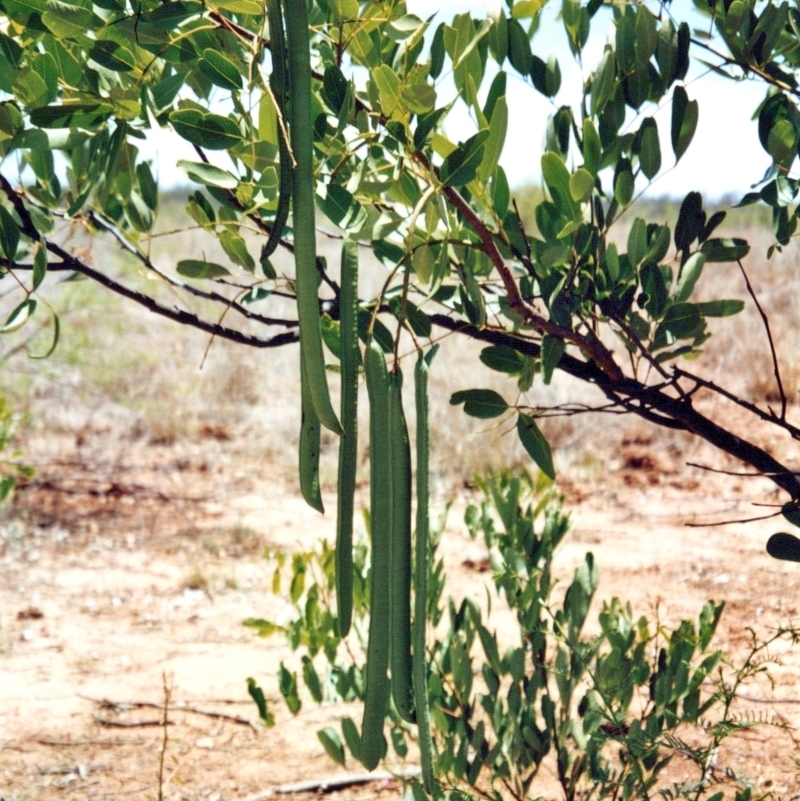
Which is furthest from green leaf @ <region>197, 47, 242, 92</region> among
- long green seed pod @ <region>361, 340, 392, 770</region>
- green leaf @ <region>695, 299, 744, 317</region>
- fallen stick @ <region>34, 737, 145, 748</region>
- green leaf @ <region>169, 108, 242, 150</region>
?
fallen stick @ <region>34, 737, 145, 748</region>

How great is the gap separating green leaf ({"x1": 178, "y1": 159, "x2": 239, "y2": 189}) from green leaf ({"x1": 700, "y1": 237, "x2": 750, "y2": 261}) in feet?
1.81

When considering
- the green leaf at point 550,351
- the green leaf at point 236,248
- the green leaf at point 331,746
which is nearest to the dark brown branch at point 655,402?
the green leaf at point 550,351

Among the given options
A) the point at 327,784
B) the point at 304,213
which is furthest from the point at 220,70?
the point at 327,784

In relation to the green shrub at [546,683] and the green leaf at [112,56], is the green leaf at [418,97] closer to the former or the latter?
the green leaf at [112,56]

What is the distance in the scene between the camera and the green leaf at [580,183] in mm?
953

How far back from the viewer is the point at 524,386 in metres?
1.15

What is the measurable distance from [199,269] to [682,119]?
0.58m

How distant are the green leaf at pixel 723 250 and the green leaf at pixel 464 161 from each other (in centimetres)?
41

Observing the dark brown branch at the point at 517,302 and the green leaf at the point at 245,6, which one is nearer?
the green leaf at the point at 245,6

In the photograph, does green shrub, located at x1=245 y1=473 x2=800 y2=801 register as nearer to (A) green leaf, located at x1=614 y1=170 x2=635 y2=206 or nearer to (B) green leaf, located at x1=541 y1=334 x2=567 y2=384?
(B) green leaf, located at x1=541 y1=334 x2=567 y2=384

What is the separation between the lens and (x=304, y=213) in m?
0.60

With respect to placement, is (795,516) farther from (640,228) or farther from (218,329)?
(218,329)

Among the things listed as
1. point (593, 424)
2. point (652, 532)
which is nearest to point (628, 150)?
point (652, 532)

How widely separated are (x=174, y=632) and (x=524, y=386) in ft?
8.10
